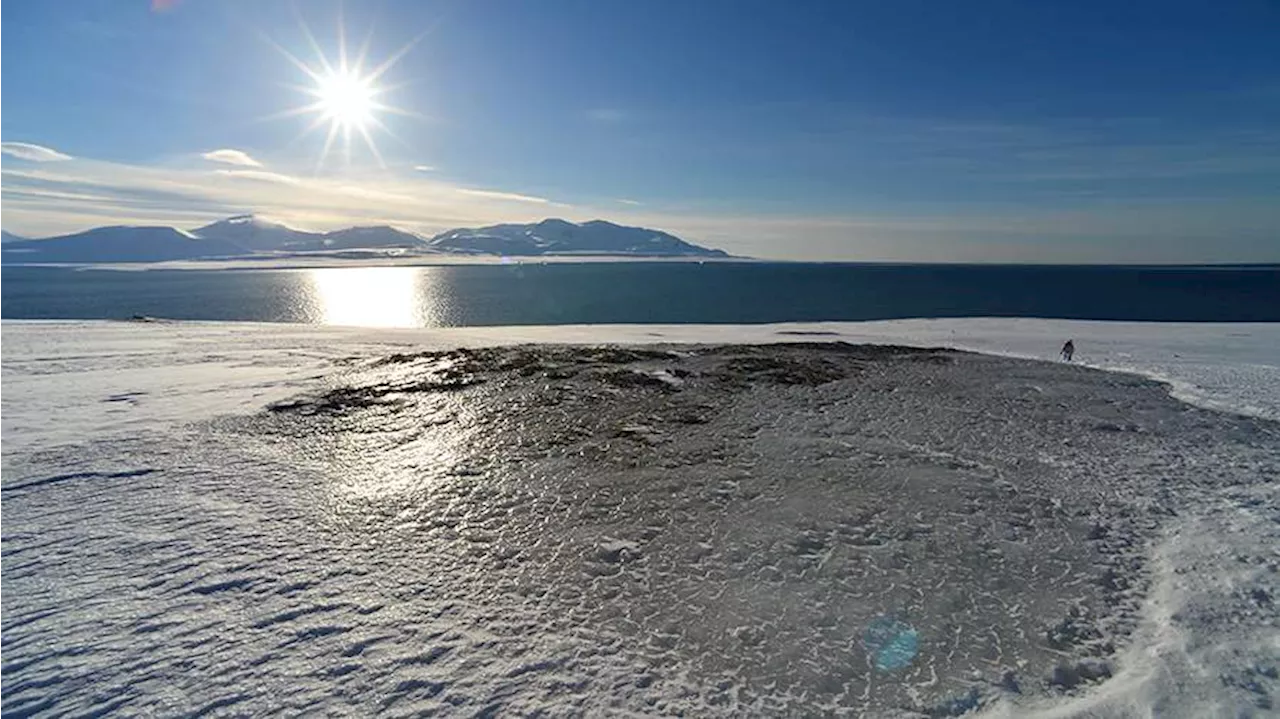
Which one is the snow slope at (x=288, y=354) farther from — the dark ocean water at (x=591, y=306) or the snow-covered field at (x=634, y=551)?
the dark ocean water at (x=591, y=306)

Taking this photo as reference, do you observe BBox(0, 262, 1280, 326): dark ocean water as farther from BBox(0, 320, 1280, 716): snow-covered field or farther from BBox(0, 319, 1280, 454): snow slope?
BBox(0, 320, 1280, 716): snow-covered field

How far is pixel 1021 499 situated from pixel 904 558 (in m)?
4.29

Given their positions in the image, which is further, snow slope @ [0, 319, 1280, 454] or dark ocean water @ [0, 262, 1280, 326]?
dark ocean water @ [0, 262, 1280, 326]

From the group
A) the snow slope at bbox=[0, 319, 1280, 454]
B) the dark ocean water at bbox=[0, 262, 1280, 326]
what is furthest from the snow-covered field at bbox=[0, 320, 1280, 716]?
the dark ocean water at bbox=[0, 262, 1280, 326]

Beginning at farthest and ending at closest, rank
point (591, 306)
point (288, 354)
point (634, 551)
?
point (591, 306) < point (288, 354) < point (634, 551)

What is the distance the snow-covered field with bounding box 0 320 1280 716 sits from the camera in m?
7.27

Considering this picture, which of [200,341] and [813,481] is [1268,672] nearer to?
[813,481]

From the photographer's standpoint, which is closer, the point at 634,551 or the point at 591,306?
the point at 634,551

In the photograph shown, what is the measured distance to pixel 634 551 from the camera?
10547mm

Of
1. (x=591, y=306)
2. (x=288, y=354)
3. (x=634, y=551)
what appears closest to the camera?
(x=634, y=551)

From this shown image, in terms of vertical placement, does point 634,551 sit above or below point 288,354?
below

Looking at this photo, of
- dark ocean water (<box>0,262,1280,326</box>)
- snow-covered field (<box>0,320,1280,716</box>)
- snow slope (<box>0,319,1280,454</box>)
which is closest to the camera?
snow-covered field (<box>0,320,1280,716</box>)

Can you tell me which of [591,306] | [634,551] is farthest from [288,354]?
[591,306]

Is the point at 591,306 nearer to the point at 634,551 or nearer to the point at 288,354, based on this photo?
the point at 288,354
